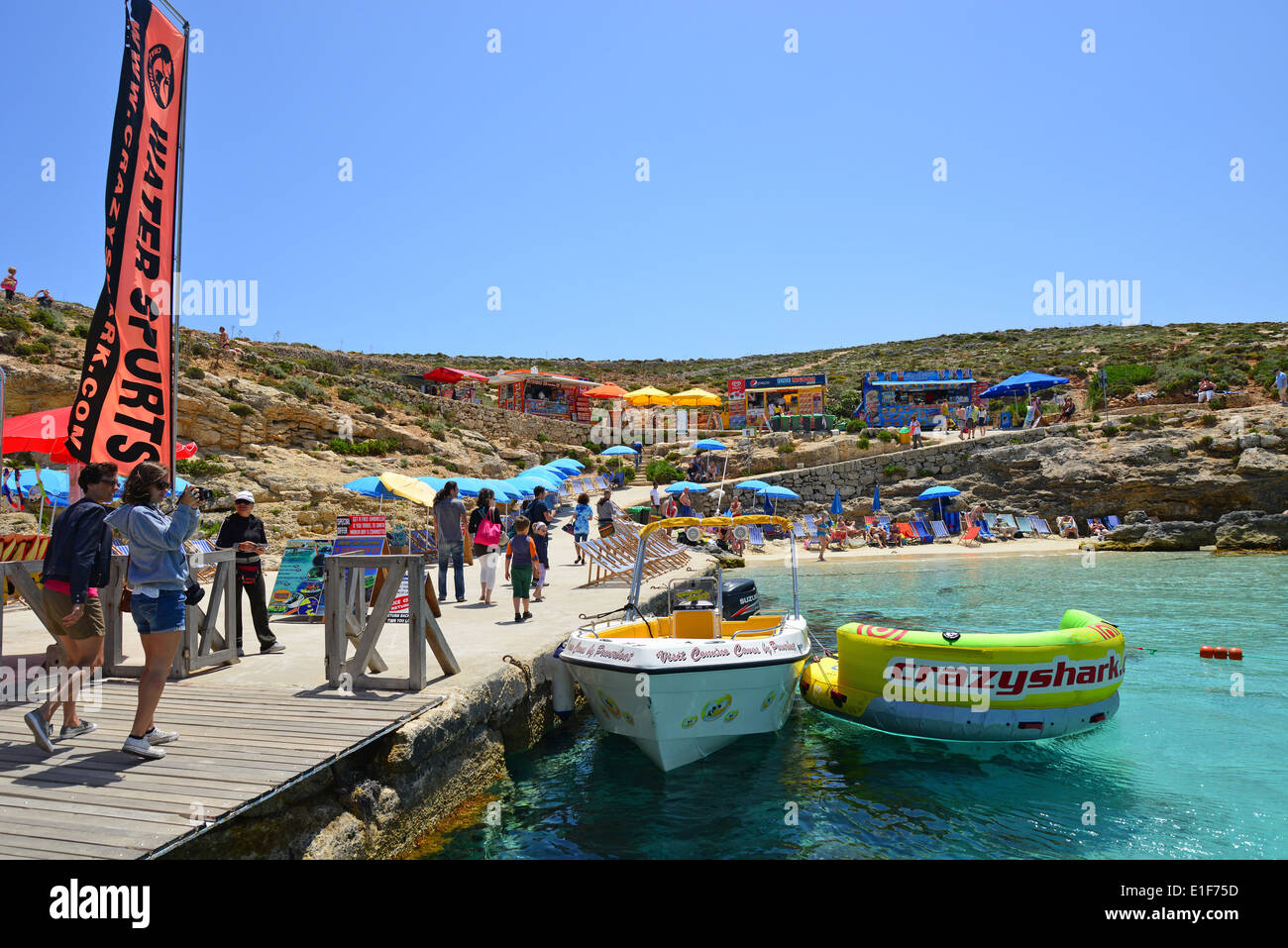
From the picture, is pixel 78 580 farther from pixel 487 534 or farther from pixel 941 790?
pixel 941 790

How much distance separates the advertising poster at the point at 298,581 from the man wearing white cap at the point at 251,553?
257 cm

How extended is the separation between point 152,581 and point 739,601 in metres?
7.11

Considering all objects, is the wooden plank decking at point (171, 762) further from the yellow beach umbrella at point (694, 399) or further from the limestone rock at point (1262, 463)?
the yellow beach umbrella at point (694, 399)

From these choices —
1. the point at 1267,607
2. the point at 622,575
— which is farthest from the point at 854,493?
the point at 622,575

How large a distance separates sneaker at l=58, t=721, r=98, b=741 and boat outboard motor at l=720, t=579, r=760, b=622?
21.7 feet

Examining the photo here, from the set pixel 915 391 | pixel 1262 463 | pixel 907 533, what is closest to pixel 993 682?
pixel 907 533

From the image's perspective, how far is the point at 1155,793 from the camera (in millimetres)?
6637

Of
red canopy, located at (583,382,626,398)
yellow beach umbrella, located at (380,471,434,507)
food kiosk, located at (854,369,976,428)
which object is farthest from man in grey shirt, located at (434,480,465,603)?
red canopy, located at (583,382,626,398)

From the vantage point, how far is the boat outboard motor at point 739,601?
10047mm

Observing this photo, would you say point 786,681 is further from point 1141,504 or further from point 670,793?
point 1141,504

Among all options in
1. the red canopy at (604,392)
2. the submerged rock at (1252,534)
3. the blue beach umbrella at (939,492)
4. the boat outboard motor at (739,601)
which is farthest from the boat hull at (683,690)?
the red canopy at (604,392)

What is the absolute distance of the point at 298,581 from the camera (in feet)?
35.6

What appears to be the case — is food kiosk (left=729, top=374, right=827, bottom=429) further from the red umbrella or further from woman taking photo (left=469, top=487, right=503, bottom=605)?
woman taking photo (left=469, top=487, right=503, bottom=605)

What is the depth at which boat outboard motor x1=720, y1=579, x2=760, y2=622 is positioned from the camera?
10.0 metres
